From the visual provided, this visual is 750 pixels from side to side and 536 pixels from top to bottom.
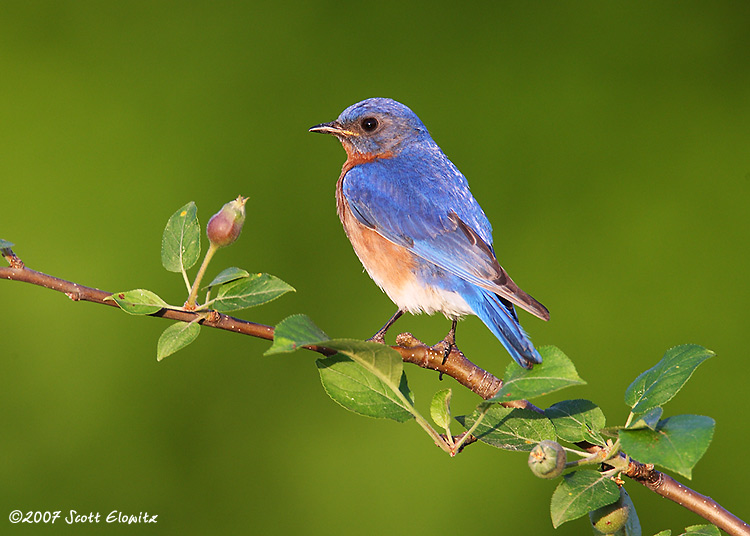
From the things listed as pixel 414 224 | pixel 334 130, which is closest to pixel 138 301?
pixel 414 224

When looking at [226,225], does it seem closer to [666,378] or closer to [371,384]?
[371,384]

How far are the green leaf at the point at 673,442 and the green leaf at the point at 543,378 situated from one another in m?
0.16

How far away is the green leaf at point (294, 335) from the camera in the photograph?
1315 mm

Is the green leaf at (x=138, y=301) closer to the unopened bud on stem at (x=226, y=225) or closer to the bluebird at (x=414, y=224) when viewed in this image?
the unopened bud on stem at (x=226, y=225)

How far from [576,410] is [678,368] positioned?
0.25m

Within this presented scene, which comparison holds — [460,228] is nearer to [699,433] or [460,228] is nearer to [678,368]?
[678,368]

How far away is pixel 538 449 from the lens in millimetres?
1422

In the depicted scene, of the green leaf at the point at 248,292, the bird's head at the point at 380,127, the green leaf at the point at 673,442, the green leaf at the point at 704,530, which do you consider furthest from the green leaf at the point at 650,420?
the bird's head at the point at 380,127

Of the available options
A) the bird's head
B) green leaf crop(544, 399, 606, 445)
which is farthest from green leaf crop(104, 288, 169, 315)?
the bird's head

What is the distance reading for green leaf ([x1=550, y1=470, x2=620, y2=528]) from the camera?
1474 mm

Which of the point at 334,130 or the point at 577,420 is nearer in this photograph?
the point at 577,420

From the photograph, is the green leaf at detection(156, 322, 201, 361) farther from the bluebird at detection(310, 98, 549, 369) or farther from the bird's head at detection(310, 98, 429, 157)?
the bird's head at detection(310, 98, 429, 157)

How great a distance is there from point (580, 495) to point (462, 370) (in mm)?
478

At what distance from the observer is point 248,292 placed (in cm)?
171
